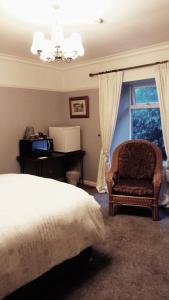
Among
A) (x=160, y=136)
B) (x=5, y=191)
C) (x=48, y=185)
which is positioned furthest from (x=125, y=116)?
(x=5, y=191)

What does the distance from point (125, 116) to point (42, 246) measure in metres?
3.34

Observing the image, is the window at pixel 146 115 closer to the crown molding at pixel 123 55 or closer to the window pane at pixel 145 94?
the window pane at pixel 145 94

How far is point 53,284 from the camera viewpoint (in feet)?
6.92

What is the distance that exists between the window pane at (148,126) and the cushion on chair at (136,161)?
0.61 meters

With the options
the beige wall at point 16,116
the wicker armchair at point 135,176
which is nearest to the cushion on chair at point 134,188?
the wicker armchair at point 135,176

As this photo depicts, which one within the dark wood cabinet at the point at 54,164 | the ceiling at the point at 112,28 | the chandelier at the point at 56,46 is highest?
the ceiling at the point at 112,28

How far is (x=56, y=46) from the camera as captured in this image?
8.05 feet

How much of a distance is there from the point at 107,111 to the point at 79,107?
31.5 inches

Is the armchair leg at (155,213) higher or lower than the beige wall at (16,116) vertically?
lower

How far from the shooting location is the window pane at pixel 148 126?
4391 millimetres

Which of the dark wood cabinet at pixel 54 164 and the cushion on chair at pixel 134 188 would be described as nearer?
the cushion on chair at pixel 134 188

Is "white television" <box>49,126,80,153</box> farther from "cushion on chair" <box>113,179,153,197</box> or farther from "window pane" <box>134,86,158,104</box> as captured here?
"cushion on chair" <box>113,179,153,197</box>

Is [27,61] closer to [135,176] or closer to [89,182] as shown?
[89,182]

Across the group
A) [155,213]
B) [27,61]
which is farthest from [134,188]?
[27,61]
